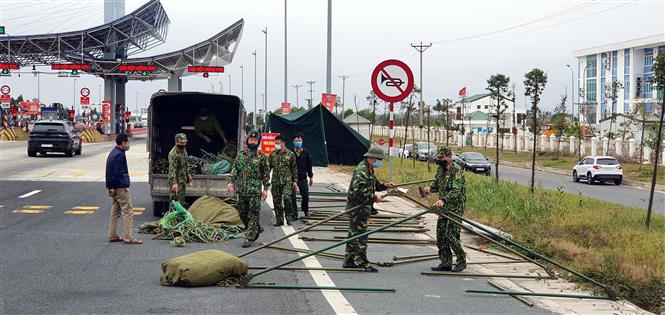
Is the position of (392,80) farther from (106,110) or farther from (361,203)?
(106,110)

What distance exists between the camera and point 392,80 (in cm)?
1449

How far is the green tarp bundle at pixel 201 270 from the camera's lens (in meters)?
8.77

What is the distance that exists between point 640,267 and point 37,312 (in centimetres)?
718

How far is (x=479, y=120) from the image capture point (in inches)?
4149

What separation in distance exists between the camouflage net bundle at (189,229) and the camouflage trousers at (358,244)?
3.14 meters

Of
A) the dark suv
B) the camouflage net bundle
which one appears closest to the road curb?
the camouflage net bundle

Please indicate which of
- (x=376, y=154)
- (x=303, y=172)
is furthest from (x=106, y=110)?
(x=376, y=154)

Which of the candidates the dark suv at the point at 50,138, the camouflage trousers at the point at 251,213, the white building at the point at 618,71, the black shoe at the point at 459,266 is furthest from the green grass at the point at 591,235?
the white building at the point at 618,71


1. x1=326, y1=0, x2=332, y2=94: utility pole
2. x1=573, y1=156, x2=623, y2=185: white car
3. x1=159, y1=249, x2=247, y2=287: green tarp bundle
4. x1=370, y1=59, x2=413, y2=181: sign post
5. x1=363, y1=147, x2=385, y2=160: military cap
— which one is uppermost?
x1=326, y1=0, x2=332, y2=94: utility pole

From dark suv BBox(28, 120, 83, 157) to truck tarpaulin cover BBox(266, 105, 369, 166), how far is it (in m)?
12.9

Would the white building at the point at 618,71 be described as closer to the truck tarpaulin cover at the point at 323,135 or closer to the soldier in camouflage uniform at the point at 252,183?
the truck tarpaulin cover at the point at 323,135

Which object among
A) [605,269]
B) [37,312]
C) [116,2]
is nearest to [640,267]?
[605,269]

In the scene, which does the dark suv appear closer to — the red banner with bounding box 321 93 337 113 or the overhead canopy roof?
the red banner with bounding box 321 93 337 113

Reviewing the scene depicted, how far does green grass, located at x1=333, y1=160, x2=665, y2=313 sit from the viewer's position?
366 inches
